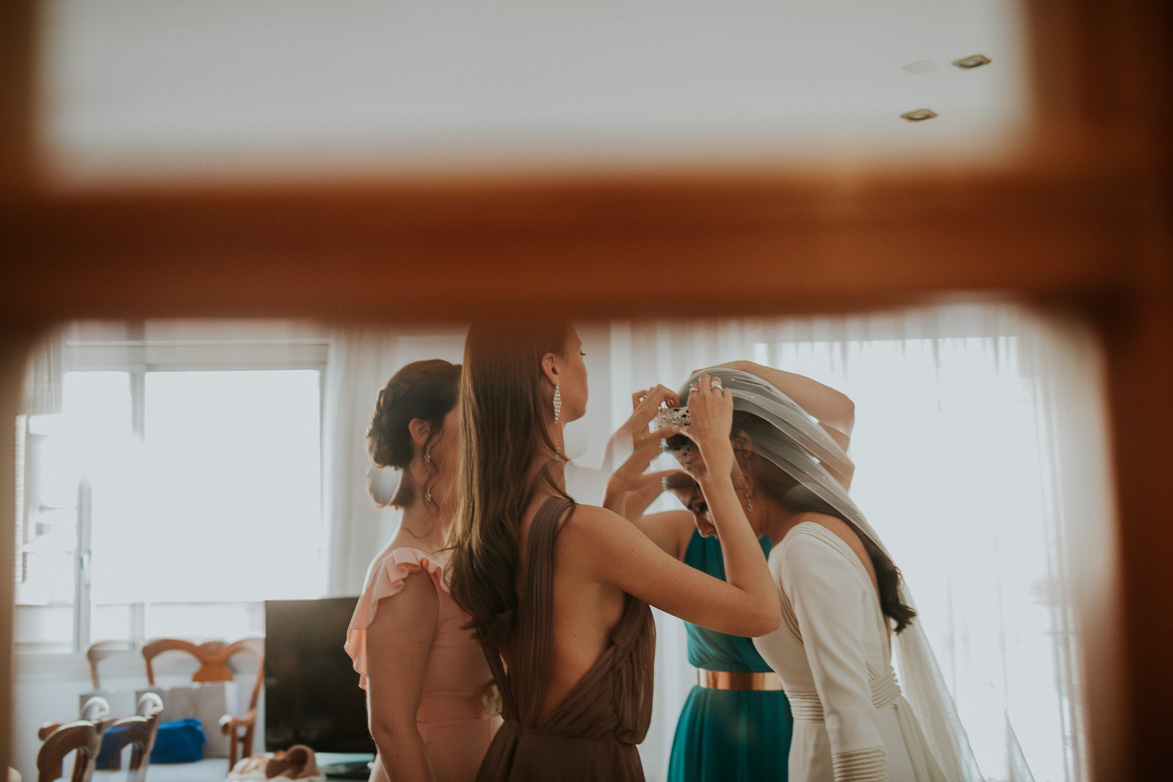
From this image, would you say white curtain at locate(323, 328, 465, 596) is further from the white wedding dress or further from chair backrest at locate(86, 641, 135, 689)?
the white wedding dress

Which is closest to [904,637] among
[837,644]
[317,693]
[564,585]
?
[837,644]

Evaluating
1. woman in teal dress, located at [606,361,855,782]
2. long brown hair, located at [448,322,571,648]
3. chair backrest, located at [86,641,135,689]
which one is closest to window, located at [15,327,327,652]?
chair backrest, located at [86,641,135,689]

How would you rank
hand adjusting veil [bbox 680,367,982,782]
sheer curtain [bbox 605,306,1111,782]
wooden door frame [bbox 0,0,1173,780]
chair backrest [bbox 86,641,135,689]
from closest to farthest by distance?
1. wooden door frame [bbox 0,0,1173,780]
2. sheer curtain [bbox 605,306,1111,782]
3. chair backrest [bbox 86,641,135,689]
4. hand adjusting veil [bbox 680,367,982,782]

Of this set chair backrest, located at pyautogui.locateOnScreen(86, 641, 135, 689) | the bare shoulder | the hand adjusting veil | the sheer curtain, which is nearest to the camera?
the sheer curtain

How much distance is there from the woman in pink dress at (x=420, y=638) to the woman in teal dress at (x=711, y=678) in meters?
0.16

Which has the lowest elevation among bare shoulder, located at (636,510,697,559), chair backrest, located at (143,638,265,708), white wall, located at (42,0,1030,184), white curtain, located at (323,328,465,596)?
chair backrest, located at (143,638,265,708)

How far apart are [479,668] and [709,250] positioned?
56 cm

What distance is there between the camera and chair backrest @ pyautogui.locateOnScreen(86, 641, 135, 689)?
18.2 inches

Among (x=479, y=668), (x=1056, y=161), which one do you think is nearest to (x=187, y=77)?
(x=1056, y=161)

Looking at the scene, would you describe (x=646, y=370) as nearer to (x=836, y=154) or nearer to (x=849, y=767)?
(x=836, y=154)

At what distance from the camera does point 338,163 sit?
0.24 metres

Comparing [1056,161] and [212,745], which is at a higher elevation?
[1056,161]

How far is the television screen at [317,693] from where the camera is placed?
2.04 ft

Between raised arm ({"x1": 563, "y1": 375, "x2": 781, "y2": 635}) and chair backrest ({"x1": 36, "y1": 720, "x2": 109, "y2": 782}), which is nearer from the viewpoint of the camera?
chair backrest ({"x1": 36, "y1": 720, "x2": 109, "y2": 782})
